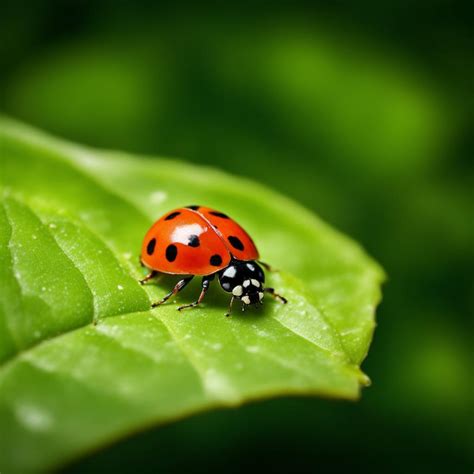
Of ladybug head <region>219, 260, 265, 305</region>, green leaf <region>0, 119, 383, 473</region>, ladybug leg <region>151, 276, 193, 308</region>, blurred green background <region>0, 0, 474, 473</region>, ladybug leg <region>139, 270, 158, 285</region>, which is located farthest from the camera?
blurred green background <region>0, 0, 474, 473</region>

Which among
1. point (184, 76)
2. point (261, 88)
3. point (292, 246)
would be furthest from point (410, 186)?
point (292, 246)

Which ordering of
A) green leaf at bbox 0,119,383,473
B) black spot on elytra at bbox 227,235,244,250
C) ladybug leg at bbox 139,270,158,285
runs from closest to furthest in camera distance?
green leaf at bbox 0,119,383,473, ladybug leg at bbox 139,270,158,285, black spot on elytra at bbox 227,235,244,250

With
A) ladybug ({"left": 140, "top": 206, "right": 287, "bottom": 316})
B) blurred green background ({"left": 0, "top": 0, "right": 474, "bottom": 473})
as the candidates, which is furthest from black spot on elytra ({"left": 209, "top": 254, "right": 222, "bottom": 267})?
blurred green background ({"left": 0, "top": 0, "right": 474, "bottom": 473})

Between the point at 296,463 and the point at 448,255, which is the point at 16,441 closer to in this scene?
the point at 296,463

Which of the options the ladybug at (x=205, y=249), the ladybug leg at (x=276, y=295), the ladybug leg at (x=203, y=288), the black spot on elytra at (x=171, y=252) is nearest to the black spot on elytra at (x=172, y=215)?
the ladybug at (x=205, y=249)

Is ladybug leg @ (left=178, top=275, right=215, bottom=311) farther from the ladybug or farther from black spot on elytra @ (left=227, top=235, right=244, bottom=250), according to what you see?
black spot on elytra @ (left=227, top=235, right=244, bottom=250)

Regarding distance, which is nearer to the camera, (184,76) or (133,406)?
(133,406)
